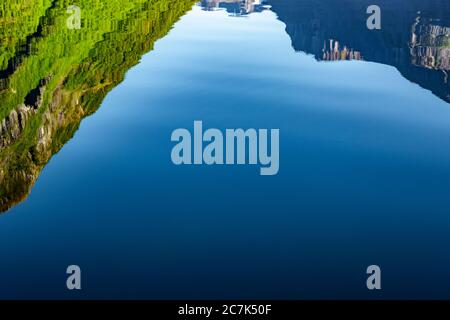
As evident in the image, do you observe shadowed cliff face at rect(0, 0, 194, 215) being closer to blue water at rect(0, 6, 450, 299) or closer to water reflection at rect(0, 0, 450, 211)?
water reflection at rect(0, 0, 450, 211)

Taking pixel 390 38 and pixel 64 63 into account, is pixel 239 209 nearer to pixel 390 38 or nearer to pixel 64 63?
pixel 64 63

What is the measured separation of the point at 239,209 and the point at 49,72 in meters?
27.1

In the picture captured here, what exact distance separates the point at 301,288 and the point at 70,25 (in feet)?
179

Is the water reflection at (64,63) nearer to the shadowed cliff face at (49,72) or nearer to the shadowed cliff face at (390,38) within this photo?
the shadowed cliff face at (49,72)

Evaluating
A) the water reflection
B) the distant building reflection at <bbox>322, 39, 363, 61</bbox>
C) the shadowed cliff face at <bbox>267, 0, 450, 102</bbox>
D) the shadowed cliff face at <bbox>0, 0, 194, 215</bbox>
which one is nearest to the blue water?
the shadowed cliff face at <bbox>0, 0, 194, 215</bbox>

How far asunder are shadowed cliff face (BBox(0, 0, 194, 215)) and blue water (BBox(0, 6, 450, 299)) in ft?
5.21

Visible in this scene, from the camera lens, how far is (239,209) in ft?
75.0

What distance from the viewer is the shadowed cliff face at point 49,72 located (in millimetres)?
30797

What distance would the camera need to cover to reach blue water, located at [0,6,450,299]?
18.1 meters

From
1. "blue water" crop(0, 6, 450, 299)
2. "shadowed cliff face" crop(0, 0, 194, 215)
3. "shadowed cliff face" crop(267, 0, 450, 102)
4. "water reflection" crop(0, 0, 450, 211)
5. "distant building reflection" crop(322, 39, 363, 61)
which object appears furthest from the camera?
"distant building reflection" crop(322, 39, 363, 61)

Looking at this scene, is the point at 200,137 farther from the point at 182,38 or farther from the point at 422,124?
the point at 182,38

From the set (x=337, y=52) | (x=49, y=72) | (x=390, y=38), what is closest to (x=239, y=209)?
(x=49, y=72)

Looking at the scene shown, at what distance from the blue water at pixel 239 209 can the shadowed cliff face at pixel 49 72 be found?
1.59 meters

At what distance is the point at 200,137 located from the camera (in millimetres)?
30969
